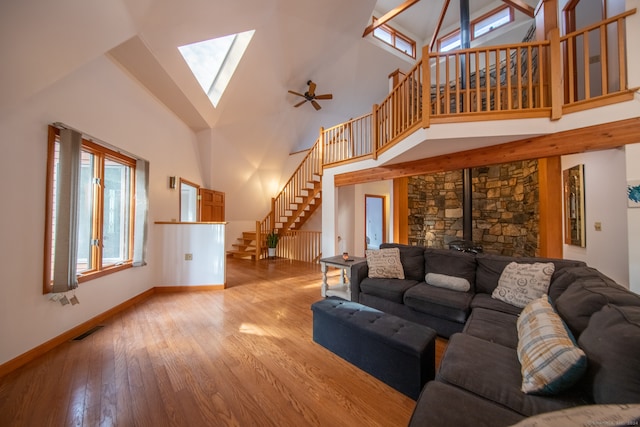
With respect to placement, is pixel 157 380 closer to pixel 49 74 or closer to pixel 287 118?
pixel 49 74

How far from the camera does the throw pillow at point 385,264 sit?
118 inches

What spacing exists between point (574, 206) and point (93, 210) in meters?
6.12

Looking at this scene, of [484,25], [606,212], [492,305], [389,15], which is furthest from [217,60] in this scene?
[484,25]

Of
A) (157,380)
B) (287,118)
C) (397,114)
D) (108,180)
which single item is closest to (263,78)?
(287,118)

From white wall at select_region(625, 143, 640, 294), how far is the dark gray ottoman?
2196 millimetres

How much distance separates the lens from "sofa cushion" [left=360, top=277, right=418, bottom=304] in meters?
2.68

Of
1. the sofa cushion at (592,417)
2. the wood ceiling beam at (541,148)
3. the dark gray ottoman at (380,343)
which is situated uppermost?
the wood ceiling beam at (541,148)

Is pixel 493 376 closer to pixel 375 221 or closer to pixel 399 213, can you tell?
pixel 399 213

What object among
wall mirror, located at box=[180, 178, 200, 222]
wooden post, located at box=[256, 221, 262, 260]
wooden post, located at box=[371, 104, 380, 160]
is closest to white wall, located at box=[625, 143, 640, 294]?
wooden post, located at box=[371, 104, 380, 160]

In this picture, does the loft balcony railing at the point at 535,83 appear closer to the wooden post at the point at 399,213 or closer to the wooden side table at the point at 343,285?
the wooden post at the point at 399,213

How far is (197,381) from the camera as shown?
5.79ft

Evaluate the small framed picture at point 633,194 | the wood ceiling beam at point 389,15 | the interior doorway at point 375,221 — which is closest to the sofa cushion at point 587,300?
the small framed picture at point 633,194

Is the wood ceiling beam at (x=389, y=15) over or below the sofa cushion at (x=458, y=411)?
over

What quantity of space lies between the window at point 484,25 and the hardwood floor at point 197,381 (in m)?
6.87
